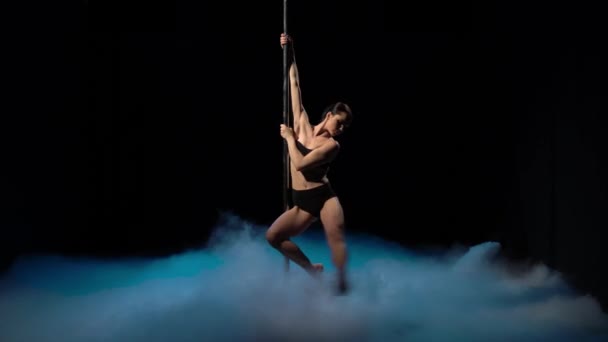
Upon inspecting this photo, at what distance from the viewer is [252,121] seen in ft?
16.8

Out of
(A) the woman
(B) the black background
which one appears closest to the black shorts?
(A) the woman

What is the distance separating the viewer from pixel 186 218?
534 cm

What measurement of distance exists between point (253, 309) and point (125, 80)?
113 inches

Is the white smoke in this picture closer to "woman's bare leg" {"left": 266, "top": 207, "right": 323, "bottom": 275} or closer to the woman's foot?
the woman's foot

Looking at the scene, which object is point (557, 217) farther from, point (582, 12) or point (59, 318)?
point (59, 318)

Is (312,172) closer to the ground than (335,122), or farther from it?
closer to the ground

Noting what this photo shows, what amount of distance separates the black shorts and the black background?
75.0 inches

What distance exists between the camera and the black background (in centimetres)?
446

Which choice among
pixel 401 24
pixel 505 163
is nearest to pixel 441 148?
pixel 505 163

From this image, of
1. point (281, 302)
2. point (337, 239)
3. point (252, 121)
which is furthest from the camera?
point (252, 121)

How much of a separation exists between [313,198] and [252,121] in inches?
80.5

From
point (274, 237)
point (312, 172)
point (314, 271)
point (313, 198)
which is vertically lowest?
point (314, 271)

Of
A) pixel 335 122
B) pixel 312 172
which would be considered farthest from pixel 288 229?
pixel 335 122

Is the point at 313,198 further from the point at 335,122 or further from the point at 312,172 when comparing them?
the point at 335,122
